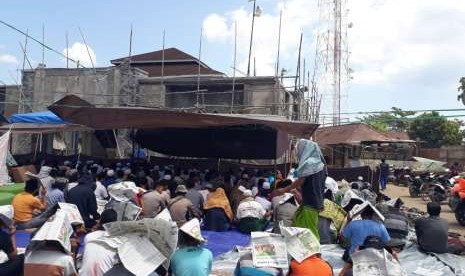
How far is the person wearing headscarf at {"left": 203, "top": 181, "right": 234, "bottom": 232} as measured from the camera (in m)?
8.66

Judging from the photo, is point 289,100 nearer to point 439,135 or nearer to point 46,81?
point 46,81

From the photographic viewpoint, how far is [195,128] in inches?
579

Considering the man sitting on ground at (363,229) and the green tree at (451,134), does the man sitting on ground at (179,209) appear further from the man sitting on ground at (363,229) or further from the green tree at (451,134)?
the green tree at (451,134)

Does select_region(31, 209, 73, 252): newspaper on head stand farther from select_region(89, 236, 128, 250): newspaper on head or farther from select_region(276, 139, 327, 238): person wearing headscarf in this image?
select_region(276, 139, 327, 238): person wearing headscarf

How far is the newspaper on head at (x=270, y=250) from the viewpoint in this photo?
3902 mm

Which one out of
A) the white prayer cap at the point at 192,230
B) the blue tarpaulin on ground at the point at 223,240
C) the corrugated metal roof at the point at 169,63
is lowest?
the blue tarpaulin on ground at the point at 223,240

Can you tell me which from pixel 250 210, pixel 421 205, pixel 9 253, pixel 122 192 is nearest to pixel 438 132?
pixel 421 205

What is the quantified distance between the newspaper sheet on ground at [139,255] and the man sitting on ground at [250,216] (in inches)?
189

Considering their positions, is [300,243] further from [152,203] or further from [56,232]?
[152,203]

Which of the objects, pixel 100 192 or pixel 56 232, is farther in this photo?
pixel 100 192

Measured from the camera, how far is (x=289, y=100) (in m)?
20.7

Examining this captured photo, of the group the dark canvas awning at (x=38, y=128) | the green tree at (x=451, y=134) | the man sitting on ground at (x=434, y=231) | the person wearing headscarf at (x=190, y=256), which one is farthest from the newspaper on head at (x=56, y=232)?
the green tree at (x=451, y=134)

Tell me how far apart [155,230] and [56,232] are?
0.72 m

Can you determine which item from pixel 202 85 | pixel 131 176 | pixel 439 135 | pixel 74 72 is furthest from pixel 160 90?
pixel 439 135
